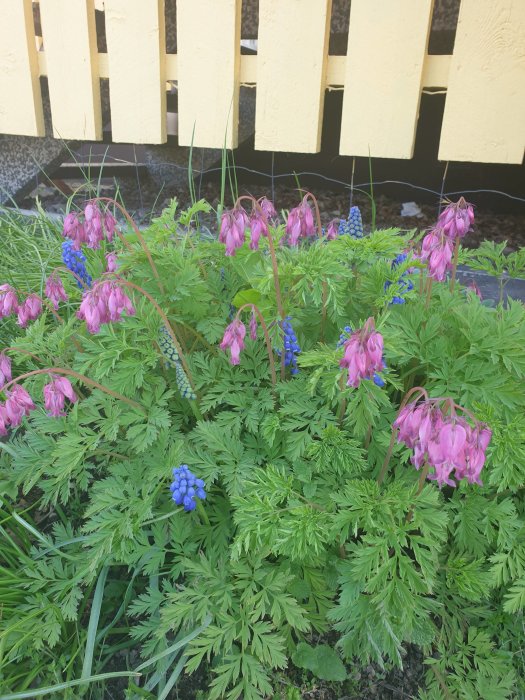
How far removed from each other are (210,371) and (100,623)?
946 millimetres

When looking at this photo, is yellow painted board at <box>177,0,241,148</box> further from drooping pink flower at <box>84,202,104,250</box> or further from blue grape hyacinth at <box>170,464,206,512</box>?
blue grape hyacinth at <box>170,464,206,512</box>

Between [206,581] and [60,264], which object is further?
[60,264]

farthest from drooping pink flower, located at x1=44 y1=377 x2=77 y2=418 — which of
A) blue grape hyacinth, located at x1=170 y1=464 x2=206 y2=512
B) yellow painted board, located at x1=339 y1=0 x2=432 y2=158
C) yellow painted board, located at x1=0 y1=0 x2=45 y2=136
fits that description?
yellow painted board, located at x1=0 y1=0 x2=45 y2=136

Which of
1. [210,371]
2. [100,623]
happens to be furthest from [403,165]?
[100,623]

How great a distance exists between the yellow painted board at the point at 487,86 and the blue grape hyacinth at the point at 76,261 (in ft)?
6.98

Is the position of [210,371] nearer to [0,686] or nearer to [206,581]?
[206,581]

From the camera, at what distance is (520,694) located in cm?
168

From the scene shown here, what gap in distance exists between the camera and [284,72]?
10.8 feet

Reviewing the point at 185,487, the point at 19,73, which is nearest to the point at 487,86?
the point at 185,487

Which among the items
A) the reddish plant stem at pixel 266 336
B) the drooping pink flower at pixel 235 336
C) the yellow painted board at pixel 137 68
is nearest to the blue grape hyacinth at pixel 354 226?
the reddish plant stem at pixel 266 336

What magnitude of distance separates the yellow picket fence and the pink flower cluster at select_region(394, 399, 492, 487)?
2.39 m

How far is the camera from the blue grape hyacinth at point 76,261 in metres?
2.44

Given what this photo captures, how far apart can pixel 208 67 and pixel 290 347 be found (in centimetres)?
235

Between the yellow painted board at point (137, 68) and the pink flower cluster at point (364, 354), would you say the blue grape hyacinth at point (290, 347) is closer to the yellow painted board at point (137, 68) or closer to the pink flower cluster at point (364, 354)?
the pink flower cluster at point (364, 354)
